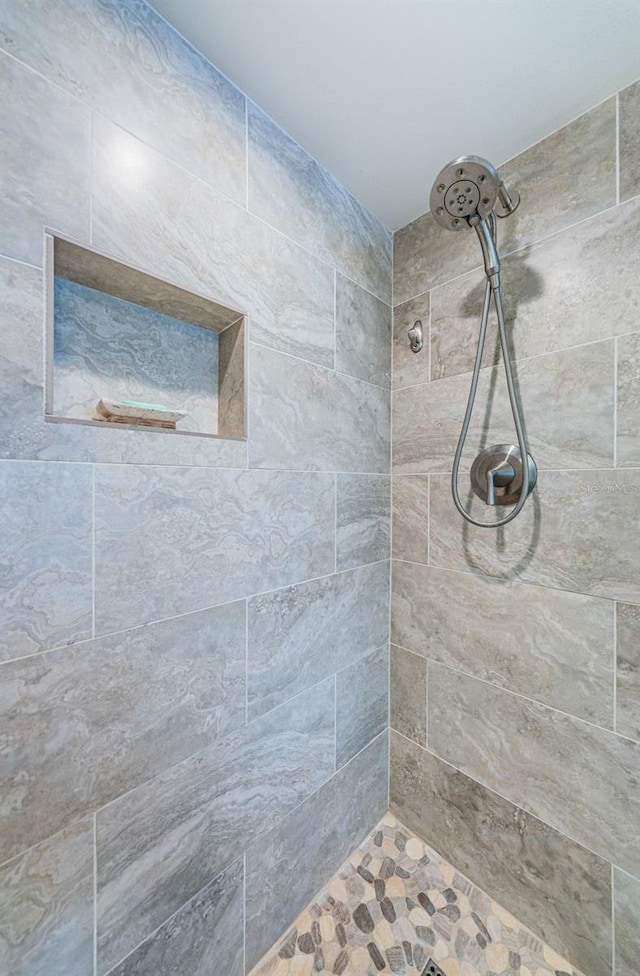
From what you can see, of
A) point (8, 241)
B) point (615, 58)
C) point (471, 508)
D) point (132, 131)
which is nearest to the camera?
point (8, 241)

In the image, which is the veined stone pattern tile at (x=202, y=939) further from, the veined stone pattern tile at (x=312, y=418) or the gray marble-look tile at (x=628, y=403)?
the gray marble-look tile at (x=628, y=403)

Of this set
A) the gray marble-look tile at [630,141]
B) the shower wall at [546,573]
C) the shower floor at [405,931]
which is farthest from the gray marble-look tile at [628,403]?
the shower floor at [405,931]

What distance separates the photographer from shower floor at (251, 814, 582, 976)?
0.92 meters

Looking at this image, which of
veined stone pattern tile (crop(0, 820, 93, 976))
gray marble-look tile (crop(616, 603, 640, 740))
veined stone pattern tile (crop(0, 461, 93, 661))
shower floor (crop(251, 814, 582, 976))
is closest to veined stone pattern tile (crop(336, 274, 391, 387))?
veined stone pattern tile (crop(0, 461, 93, 661))

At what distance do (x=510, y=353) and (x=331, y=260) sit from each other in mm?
596

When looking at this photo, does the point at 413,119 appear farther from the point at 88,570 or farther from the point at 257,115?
the point at 88,570

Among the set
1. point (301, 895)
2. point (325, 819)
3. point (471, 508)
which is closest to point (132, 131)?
point (471, 508)

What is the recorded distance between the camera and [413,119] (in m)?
0.97

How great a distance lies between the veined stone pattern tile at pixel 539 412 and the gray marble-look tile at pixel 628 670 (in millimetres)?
364

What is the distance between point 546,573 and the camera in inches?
39.0

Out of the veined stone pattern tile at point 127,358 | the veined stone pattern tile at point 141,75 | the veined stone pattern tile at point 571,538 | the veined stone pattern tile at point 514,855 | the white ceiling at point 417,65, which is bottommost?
the veined stone pattern tile at point 514,855

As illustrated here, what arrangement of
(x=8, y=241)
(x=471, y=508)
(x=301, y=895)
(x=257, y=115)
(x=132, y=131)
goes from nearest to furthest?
(x=8, y=241)
(x=132, y=131)
(x=257, y=115)
(x=301, y=895)
(x=471, y=508)

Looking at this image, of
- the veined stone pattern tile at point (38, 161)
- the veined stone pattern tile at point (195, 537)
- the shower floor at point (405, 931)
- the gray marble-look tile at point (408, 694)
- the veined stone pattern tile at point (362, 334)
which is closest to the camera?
the veined stone pattern tile at point (38, 161)

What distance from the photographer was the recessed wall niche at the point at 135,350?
27.7 inches
